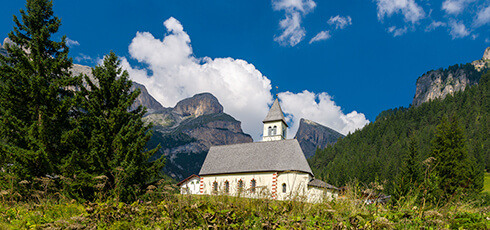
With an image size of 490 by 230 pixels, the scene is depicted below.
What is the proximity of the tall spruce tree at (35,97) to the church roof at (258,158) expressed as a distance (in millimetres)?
24597

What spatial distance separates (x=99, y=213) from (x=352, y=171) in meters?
91.1

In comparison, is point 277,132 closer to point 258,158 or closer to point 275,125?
point 275,125

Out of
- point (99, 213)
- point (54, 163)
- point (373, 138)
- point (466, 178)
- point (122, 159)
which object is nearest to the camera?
point (99, 213)

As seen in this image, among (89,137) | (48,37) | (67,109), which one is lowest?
(89,137)

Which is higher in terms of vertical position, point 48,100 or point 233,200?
point 48,100

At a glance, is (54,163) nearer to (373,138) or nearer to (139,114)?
(139,114)

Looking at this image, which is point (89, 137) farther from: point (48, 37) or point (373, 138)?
point (373, 138)

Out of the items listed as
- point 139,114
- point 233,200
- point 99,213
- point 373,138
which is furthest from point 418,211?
point 373,138

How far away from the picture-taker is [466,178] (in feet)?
127

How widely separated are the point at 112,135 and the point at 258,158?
23839mm

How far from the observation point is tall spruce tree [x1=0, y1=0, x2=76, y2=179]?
14488 millimetres

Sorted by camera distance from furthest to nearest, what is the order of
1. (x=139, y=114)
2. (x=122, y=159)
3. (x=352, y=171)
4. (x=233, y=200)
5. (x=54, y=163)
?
(x=352, y=171) < (x=139, y=114) < (x=122, y=159) < (x=54, y=163) < (x=233, y=200)

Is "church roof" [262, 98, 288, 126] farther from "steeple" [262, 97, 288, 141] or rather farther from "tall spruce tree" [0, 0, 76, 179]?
"tall spruce tree" [0, 0, 76, 179]

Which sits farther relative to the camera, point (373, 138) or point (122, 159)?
point (373, 138)
